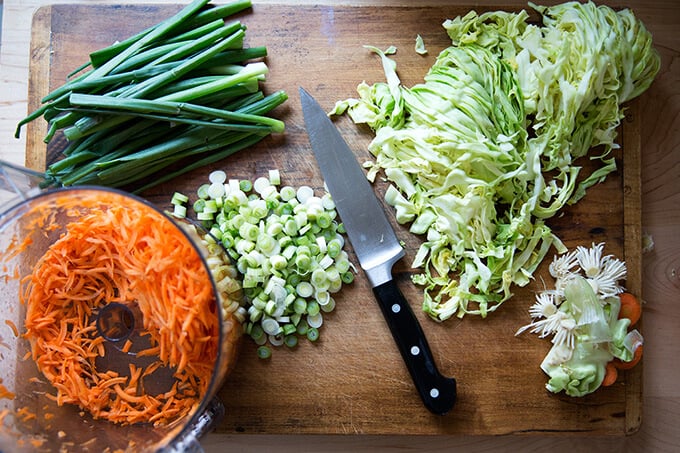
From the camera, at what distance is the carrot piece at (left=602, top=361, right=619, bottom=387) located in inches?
71.0

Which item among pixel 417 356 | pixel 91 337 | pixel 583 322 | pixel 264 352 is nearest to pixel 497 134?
pixel 583 322

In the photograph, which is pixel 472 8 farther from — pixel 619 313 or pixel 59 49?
pixel 59 49

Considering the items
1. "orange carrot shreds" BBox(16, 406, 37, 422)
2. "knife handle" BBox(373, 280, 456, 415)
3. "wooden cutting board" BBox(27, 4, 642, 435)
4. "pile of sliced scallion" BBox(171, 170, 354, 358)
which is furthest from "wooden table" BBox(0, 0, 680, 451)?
"orange carrot shreds" BBox(16, 406, 37, 422)

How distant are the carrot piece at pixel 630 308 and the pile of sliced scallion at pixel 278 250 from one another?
2.67 feet

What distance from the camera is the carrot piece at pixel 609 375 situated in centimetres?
180

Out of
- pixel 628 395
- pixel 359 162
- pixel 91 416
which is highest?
pixel 359 162

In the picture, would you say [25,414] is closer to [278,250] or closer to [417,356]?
[278,250]

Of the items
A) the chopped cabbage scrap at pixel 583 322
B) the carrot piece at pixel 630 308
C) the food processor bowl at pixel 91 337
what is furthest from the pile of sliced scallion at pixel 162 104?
the carrot piece at pixel 630 308

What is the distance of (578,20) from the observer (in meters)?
1.81

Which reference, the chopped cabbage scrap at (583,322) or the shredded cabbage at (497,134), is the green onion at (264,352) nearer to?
the shredded cabbage at (497,134)

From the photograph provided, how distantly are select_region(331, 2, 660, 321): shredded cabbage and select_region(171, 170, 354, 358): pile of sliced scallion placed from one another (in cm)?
23

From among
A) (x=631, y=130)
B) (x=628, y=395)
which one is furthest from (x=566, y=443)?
(x=631, y=130)

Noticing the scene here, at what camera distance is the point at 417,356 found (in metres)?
1.77

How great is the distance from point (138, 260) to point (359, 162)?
74 centimetres
